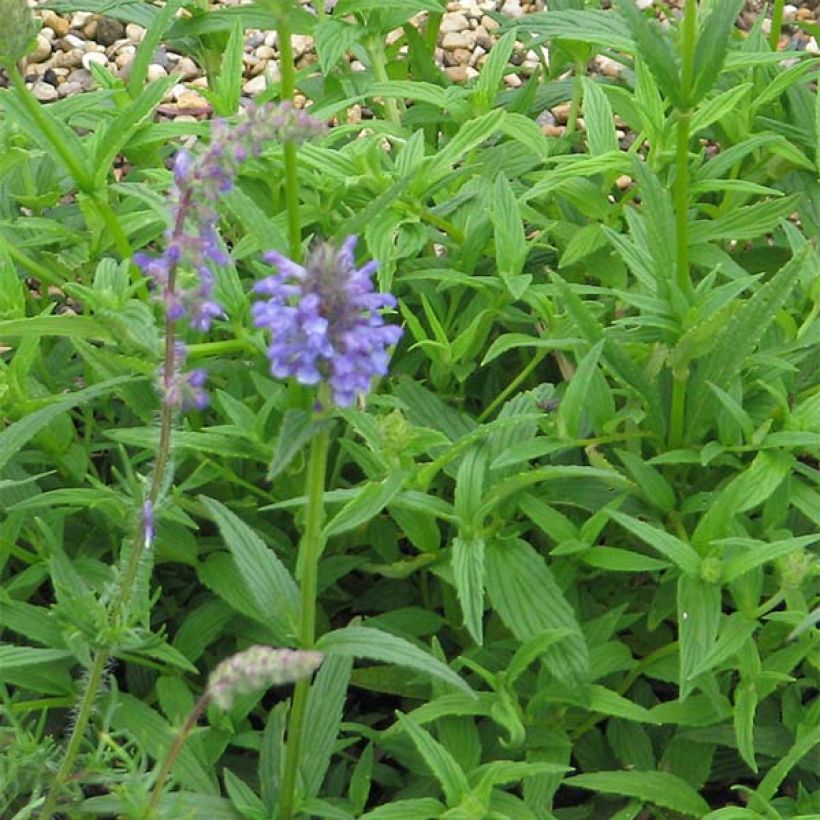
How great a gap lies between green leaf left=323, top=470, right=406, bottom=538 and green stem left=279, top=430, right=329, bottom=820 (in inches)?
1.5

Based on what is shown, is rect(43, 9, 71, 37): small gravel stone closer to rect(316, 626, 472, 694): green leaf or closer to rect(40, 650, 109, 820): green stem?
rect(40, 650, 109, 820): green stem

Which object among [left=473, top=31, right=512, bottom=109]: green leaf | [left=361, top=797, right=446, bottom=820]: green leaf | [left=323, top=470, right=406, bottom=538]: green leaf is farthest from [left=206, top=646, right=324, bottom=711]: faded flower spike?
[left=473, top=31, right=512, bottom=109]: green leaf

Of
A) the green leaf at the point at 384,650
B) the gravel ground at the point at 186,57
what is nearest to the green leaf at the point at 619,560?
the green leaf at the point at 384,650

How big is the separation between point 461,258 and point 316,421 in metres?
1.39

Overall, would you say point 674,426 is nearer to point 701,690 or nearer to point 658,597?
point 658,597

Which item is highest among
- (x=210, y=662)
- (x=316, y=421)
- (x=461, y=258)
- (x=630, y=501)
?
(x=316, y=421)

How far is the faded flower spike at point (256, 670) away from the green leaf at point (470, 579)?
0.65 meters

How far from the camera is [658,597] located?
121 inches

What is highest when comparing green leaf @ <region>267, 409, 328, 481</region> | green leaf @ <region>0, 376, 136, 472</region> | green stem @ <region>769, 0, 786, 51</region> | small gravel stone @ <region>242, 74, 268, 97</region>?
green stem @ <region>769, 0, 786, 51</region>

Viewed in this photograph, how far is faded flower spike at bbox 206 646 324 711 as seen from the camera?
1.93 meters

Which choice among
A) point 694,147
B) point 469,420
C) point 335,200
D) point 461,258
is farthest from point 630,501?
point 694,147

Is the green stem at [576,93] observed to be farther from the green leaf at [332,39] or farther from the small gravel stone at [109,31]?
the small gravel stone at [109,31]

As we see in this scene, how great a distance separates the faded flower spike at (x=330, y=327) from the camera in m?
1.89

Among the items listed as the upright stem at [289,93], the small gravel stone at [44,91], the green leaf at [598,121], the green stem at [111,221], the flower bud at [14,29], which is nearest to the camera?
the upright stem at [289,93]
